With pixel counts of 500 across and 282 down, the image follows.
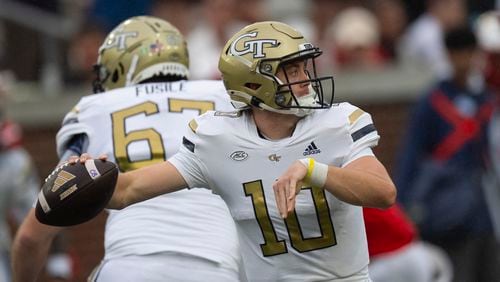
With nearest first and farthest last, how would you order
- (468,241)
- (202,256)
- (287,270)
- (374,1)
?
(287,270) → (202,256) → (468,241) → (374,1)

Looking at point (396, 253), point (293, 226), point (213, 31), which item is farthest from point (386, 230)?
point (213, 31)

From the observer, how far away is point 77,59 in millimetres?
13492

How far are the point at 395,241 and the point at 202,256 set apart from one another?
1.97 metres

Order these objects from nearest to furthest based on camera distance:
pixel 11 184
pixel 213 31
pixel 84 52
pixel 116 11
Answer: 1. pixel 11 184
2. pixel 213 31
3. pixel 84 52
4. pixel 116 11

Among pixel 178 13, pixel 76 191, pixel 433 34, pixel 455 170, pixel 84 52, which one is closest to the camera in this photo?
pixel 76 191

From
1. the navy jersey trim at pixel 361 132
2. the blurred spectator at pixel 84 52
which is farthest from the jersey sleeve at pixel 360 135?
the blurred spectator at pixel 84 52

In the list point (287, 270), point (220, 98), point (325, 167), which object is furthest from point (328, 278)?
point (220, 98)

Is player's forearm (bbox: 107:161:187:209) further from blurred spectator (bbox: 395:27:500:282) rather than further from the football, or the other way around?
blurred spectator (bbox: 395:27:500:282)

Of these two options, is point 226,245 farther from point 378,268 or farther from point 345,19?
point 345,19

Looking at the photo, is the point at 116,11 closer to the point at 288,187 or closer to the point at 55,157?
the point at 55,157

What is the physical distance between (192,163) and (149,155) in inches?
28.4

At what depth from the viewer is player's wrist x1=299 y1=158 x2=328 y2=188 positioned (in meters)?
5.56

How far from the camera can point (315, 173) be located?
558cm

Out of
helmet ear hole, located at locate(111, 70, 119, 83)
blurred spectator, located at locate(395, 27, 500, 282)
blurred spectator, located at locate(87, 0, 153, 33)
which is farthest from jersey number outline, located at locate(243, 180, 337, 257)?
blurred spectator, located at locate(87, 0, 153, 33)
